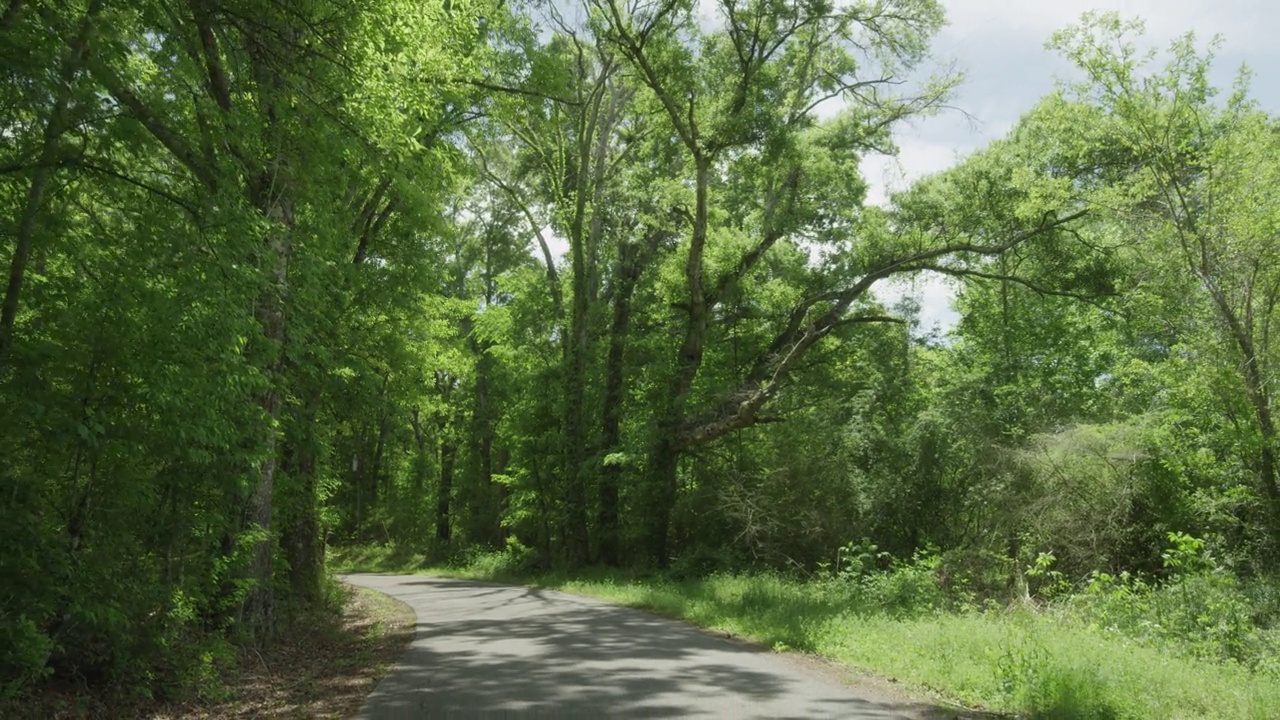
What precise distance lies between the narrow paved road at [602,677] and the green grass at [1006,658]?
0.69 metres

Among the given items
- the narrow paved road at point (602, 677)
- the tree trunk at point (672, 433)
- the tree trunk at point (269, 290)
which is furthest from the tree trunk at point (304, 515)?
the tree trunk at point (672, 433)

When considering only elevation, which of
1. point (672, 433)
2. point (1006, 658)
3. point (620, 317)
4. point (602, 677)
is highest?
point (620, 317)

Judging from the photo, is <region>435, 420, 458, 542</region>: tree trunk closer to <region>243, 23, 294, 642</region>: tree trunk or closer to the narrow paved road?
the narrow paved road

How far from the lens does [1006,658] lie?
834 cm

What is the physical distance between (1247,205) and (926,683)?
34.6 feet

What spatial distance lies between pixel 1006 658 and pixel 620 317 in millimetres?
19488

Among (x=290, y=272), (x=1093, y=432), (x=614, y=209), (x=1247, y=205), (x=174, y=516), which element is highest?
(x=614, y=209)

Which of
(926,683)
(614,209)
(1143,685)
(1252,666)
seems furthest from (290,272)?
(614,209)

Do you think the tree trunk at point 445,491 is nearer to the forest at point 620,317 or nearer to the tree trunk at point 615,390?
the forest at point 620,317

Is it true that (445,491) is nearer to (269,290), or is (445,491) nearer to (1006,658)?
(269,290)

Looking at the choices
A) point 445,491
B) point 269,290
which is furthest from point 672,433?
point 445,491

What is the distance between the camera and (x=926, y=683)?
28.2 ft

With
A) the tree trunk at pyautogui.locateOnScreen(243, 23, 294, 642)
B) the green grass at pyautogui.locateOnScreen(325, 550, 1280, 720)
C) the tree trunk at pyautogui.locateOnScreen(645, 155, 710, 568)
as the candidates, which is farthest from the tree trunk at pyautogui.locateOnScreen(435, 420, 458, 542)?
the tree trunk at pyautogui.locateOnScreen(243, 23, 294, 642)

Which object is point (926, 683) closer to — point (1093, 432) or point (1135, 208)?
point (1093, 432)
